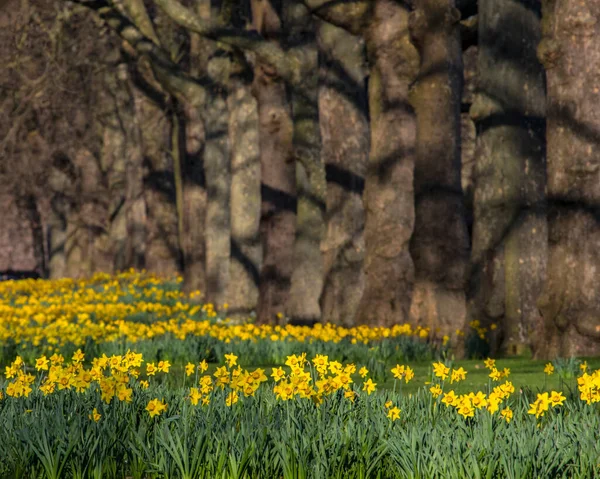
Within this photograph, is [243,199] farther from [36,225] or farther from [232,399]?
[36,225]

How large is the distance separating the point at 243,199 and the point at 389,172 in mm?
5999

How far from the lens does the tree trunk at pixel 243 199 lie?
20375 mm

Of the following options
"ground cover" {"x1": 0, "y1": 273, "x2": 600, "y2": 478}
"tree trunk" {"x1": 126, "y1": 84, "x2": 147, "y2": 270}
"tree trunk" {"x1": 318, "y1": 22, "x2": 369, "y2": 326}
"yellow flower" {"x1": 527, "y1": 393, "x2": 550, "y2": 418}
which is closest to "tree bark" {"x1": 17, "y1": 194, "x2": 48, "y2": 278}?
"tree trunk" {"x1": 126, "y1": 84, "x2": 147, "y2": 270}

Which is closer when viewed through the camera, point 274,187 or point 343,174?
point 343,174

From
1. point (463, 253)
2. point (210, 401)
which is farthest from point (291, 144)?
point (210, 401)

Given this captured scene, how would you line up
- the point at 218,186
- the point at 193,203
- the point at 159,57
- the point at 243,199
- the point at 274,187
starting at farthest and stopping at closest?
the point at 193,203
the point at 218,186
the point at 159,57
the point at 243,199
the point at 274,187

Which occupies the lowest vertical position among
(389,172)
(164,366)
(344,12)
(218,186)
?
(164,366)

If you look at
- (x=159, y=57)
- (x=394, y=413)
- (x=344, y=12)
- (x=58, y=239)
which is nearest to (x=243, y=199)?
(x=159, y=57)

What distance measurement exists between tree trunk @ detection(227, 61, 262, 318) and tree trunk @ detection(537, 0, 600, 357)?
9.69 meters

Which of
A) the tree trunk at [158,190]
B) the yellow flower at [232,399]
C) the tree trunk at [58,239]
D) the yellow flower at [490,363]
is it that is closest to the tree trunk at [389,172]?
the yellow flower at [490,363]

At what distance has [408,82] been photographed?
50.8ft

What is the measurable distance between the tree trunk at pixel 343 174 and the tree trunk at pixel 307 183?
842 mm

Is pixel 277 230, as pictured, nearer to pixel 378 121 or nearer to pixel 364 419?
pixel 378 121

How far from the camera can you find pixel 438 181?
45.7ft
